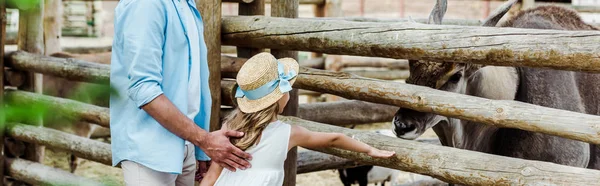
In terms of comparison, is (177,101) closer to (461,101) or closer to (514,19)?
(461,101)

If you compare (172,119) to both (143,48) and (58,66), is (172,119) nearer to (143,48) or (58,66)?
(143,48)

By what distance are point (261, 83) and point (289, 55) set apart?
1.50 metres

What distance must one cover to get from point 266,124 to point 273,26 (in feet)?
4.02

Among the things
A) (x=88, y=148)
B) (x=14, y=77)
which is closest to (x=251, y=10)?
(x=88, y=148)

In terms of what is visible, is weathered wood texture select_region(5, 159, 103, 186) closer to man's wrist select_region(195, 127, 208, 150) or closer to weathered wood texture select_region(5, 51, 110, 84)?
weathered wood texture select_region(5, 51, 110, 84)

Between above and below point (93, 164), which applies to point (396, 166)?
above

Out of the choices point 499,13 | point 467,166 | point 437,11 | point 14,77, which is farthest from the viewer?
point 14,77

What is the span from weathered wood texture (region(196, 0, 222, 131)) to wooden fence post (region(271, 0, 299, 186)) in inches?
12.7

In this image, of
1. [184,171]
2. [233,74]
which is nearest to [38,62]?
[233,74]

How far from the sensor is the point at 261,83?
2881mm

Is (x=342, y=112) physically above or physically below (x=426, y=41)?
below

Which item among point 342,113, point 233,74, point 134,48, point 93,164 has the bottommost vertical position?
point 93,164

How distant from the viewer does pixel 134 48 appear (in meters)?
2.84

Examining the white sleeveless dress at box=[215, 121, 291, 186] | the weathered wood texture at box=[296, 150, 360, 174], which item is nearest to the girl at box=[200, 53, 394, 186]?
the white sleeveless dress at box=[215, 121, 291, 186]
